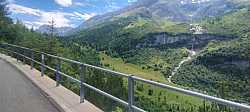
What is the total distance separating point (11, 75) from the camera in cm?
2350

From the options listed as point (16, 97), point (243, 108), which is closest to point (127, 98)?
point (243, 108)

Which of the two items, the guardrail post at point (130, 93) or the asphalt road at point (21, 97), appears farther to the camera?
the asphalt road at point (21, 97)

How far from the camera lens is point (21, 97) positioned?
15.8 metres

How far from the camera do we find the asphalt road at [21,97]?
13.4m

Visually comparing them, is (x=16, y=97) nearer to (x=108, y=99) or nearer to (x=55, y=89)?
(x=55, y=89)

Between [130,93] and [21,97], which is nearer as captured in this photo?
[130,93]

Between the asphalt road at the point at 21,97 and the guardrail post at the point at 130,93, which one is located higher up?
the guardrail post at the point at 130,93

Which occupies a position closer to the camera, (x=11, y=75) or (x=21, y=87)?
(x=21, y=87)

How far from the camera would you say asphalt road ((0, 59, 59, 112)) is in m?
13.4

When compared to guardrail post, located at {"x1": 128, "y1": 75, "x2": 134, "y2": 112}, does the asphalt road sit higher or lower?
lower

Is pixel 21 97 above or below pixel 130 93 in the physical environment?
below

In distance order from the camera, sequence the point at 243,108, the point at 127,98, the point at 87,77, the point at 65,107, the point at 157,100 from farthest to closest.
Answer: the point at 87,77, the point at 65,107, the point at 127,98, the point at 157,100, the point at 243,108

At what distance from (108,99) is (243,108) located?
6227 millimetres

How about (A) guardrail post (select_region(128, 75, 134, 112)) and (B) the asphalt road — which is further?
(B) the asphalt road
